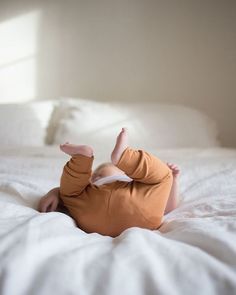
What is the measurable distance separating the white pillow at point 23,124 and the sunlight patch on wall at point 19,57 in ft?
1.10

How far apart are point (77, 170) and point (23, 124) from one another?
1.01 meters

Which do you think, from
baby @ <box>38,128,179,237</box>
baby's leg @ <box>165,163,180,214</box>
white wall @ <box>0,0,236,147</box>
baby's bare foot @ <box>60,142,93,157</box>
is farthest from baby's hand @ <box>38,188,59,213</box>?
white wall @ <box>0,0,236,147</box>

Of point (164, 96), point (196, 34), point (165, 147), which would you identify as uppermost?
point (196, 34)

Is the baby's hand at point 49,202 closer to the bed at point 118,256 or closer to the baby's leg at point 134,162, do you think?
the bed at point 118,256

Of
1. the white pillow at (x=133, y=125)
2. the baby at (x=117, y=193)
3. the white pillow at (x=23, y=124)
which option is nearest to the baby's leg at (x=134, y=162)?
the baby at (x=117, y=193)

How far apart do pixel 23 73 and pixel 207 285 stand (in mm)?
1886

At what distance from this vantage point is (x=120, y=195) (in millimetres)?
783

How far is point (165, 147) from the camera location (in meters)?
1.84

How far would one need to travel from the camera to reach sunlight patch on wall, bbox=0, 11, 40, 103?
2.04m

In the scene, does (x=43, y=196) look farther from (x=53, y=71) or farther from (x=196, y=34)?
(x=196, y=34)

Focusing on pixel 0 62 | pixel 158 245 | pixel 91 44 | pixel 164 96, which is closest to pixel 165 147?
pixel 164 96

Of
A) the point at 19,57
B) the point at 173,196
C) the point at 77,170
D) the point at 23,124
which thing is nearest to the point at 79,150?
the point at 77,170

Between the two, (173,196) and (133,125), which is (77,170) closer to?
(173,196)

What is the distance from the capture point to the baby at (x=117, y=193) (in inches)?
30.2
